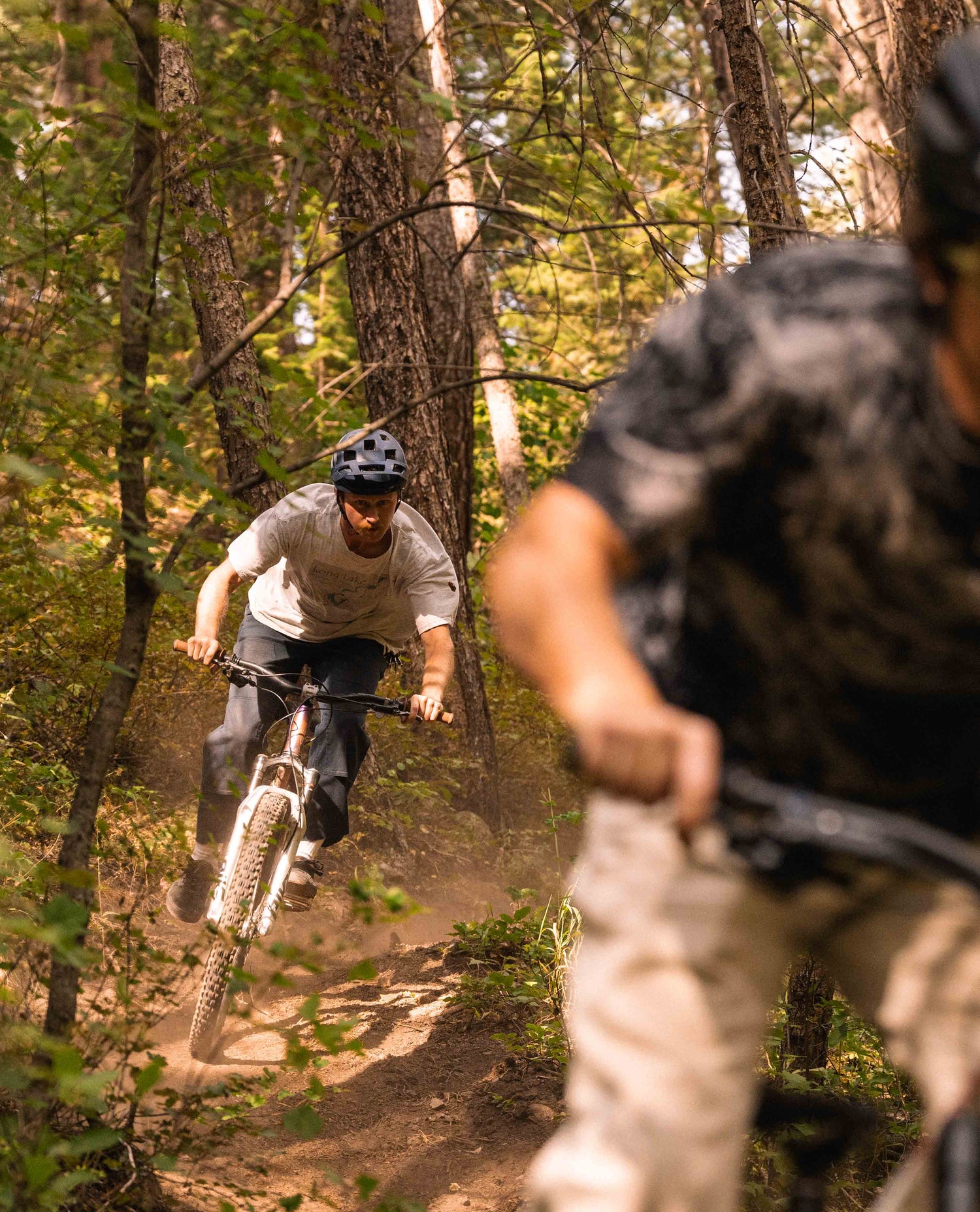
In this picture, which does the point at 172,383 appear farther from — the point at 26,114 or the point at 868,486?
the point at 868,486

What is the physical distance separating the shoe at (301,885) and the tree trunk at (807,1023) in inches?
90.4

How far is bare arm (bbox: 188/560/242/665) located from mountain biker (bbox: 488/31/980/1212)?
12.4 ft

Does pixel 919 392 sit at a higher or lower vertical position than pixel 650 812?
higher

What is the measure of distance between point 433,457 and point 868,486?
27.0ft

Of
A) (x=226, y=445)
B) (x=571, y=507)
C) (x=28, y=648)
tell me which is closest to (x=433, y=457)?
(x=226, y=445)

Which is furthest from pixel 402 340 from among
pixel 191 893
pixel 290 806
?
pixel 191 893

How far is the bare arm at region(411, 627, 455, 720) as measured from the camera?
214 inches

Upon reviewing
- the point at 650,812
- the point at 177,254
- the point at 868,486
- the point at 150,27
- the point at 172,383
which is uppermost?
the point at 150,27

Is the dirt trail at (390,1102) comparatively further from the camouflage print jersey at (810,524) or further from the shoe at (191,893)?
the camouflage print jersey at (810,524)

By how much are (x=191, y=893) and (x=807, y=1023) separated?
3.01m

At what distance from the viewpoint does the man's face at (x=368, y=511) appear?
5469 millimetres

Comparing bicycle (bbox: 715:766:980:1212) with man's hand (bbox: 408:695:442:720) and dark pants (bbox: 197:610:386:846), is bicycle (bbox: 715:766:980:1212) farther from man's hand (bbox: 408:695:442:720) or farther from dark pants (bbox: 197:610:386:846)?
dark pants (bbox: 197:610:386:846)

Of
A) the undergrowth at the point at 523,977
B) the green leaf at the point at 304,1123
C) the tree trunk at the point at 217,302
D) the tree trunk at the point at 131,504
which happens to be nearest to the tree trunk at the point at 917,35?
the tree trunk at the point at 217,302

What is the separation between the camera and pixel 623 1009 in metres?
1.57
